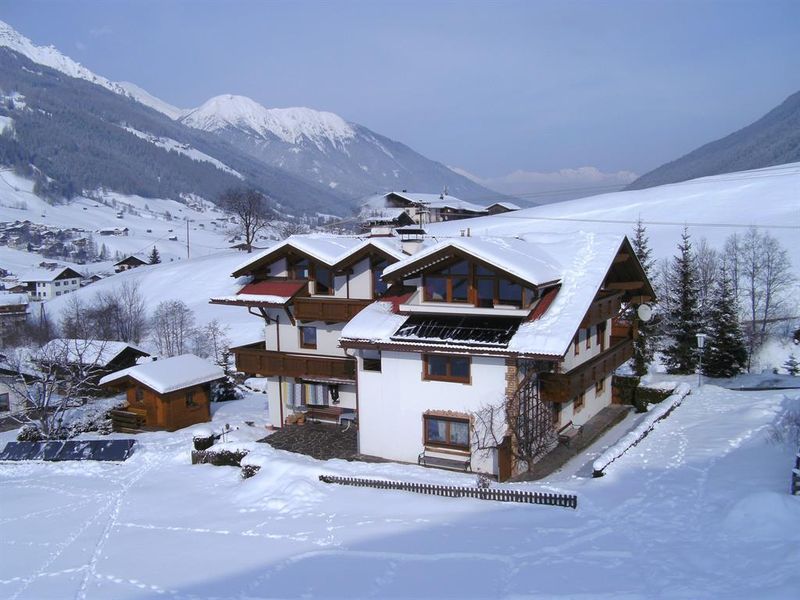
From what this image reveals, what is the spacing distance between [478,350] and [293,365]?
902 cm

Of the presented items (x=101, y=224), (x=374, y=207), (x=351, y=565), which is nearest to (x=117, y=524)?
(x=351, y=565)

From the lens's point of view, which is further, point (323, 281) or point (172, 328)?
point (172, 328)

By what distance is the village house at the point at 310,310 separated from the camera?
23.1 m

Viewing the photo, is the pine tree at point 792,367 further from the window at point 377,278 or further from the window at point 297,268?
the window at point 297,268

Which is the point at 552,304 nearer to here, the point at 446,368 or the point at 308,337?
the point at 446,368

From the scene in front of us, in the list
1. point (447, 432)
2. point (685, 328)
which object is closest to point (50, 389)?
point (447, 432)

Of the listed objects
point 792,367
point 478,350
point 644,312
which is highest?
point 644,312

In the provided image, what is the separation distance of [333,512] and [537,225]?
196 feet

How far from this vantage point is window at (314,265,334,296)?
2414cm

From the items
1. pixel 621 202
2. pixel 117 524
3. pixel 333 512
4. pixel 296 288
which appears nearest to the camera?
pixel 333 512

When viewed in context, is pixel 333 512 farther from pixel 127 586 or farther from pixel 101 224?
pixel 101 224

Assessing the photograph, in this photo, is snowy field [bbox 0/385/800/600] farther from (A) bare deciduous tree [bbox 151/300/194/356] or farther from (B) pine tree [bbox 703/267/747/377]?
(A) bare deciduous tree [bbox 151/300/194/356]

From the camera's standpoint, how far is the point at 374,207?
106 meters

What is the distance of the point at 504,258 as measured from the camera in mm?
18031
